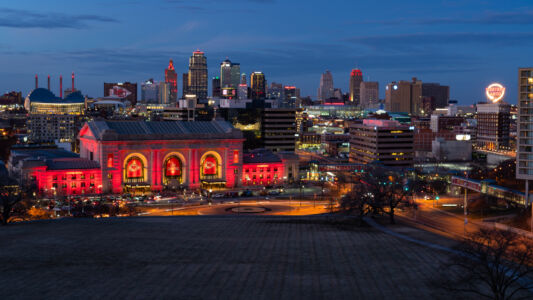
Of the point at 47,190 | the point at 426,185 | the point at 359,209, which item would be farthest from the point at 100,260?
the point at 426,185

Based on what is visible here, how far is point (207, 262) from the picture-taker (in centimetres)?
5169

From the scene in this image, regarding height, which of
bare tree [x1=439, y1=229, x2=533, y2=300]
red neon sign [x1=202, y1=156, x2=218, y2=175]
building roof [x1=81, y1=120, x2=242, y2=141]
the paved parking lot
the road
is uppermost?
building roof [x1=81, y1=120, x2=242, y2=141]

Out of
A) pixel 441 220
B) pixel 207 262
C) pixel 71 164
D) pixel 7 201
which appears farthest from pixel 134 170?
pixel 207 262

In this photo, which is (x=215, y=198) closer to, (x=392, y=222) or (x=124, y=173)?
(x=124, y=173)

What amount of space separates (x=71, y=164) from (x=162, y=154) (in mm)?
20534

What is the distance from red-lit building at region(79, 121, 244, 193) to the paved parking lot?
50.3 metres

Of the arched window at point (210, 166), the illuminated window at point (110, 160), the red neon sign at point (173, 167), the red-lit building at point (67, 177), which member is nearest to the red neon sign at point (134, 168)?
the illuminated window at point (110, 160)

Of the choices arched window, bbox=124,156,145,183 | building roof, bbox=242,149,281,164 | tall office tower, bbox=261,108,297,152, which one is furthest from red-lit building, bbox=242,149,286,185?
tall office tower, bbox=261,108,297,152

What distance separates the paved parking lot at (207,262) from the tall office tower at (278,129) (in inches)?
4591

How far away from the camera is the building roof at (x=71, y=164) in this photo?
403 ft

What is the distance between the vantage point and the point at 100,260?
5166cm

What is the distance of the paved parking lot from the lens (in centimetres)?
4216

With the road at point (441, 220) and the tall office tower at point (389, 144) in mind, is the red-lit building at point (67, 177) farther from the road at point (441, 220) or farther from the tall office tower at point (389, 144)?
the tall office tower at point (389, 144)

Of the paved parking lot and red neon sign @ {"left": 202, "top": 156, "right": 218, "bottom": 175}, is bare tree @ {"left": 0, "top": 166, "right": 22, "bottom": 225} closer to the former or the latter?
the paved parking lot
